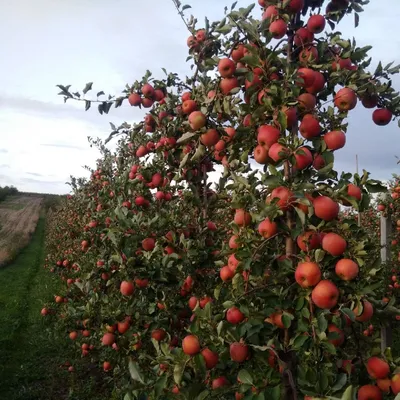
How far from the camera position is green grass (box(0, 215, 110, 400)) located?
605 centimetres

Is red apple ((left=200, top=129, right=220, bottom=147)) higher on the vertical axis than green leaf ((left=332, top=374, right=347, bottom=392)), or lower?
higher

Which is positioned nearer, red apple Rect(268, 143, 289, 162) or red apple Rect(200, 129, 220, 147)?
red apple Rect(268, 143, 289, 162)

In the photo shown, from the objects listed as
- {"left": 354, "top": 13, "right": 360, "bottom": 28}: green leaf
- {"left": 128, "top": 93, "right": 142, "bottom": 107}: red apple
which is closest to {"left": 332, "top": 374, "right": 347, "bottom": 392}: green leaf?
{"left": 354, "top": 13, "right": 360, "bottom": 28}: green leaf

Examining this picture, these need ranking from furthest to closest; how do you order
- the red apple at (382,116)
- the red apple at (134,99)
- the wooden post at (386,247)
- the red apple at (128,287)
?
1. the wooden post at (386,247)
2. the red apple at (134,99)
3. the red apple at (128,287)
4. the red apple at (382,116)

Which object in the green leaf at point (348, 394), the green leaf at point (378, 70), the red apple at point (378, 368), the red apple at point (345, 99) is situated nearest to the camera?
the green leaf at point (348, 394)

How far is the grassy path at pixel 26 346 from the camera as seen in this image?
6.28 meters

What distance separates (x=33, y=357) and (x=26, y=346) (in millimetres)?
710

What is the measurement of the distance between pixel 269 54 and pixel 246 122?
35cm

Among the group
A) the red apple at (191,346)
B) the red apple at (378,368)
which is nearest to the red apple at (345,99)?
the red apple at (378,368)

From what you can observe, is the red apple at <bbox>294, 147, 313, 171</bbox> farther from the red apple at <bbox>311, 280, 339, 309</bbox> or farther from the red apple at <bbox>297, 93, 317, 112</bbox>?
the red apple at <bbox>311, 280, 339, 309</bbox>

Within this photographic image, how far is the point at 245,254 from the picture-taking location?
6.78ft

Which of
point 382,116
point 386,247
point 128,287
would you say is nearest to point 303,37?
point 382,116

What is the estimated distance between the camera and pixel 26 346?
26.5 ft

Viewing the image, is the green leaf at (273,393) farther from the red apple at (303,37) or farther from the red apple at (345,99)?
the red apple at (303,37)
